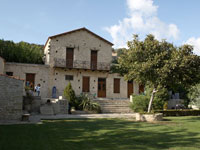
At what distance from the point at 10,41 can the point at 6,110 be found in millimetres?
16397

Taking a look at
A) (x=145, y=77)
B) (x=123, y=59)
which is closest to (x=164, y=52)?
(x=145, y=77)

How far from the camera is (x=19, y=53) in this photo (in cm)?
2434

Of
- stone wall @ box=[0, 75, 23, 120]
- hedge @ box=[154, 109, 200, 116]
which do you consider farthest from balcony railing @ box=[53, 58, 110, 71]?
stone wall @ box=[0, 75, 23, 120]

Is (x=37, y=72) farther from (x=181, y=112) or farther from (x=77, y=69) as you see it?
(x=181, y=112)

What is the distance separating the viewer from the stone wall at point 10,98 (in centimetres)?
1130

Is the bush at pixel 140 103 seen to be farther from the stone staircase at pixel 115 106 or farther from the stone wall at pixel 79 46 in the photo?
the stone wall at pixel 79 46

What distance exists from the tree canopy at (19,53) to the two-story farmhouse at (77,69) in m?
2.04

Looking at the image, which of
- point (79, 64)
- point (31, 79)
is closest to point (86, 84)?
point (79, 64)

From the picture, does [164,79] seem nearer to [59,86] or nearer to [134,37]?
[134,37]

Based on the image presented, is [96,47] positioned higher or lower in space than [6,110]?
higher

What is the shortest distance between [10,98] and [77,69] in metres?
12.6

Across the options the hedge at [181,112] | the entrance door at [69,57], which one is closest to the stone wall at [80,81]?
the entrance door at [69,57]

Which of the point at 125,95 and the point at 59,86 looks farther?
the point at 125,95

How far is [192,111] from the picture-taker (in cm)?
1827
